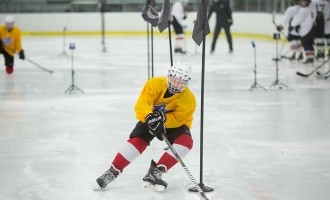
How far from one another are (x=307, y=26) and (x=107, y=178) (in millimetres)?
8213

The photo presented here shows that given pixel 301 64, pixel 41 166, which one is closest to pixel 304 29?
pixel 301 64

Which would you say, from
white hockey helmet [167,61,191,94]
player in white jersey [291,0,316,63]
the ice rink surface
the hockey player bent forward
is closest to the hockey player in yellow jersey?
the ice rink surface

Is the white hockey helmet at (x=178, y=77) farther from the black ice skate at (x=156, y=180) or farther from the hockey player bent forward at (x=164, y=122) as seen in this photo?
the black ice skate at (x=156, y=180)

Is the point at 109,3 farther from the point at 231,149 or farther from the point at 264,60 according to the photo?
the point at 231,149

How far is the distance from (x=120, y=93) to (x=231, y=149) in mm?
3651

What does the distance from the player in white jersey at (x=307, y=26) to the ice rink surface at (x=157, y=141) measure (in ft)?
1.25

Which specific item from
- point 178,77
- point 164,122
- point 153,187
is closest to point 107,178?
point 153,187

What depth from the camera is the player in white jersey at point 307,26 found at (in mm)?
11844

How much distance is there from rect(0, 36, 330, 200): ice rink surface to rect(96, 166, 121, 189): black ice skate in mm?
53

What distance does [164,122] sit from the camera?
168 inches

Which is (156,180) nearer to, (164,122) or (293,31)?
(164,122)

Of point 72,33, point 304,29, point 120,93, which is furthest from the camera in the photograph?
point 72,33

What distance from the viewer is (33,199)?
4.16 meters

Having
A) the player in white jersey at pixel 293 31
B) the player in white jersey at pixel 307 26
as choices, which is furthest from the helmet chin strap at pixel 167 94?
the player in white jersey at pixel 293 31
